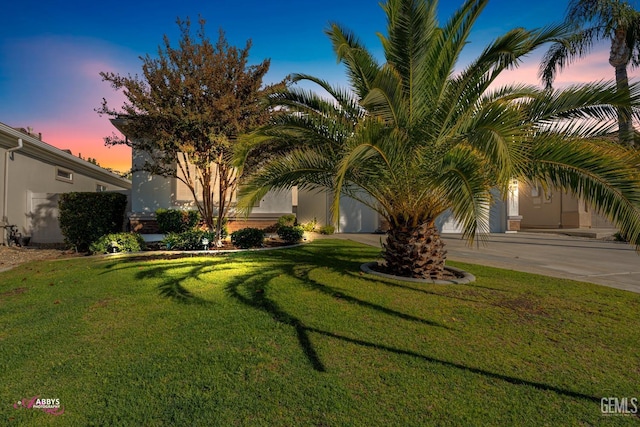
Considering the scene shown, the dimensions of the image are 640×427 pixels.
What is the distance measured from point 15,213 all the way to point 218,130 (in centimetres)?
854

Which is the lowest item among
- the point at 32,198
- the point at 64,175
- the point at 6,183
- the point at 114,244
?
the point at 114,244

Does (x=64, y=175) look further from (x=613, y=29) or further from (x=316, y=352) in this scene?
(x=613, y=29)

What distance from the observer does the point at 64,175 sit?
1433 cm

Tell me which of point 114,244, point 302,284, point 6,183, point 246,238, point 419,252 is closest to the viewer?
point 302,284

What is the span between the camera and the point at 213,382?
257 cm

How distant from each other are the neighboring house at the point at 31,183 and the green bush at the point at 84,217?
313 centimetres

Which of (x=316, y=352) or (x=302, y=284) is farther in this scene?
(x=302, y=284)

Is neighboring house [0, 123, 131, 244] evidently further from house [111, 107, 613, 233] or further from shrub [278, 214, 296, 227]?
shrub [278, 214, 296, 227]

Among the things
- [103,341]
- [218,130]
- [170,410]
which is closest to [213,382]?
[170,410]

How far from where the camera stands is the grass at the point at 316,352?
2.26 meters

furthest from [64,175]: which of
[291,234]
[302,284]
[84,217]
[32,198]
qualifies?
[302,284]

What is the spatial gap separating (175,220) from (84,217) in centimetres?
287

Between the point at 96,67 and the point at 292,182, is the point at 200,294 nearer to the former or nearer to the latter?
the point at 292,182

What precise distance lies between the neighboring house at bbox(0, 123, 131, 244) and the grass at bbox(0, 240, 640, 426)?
757cm
